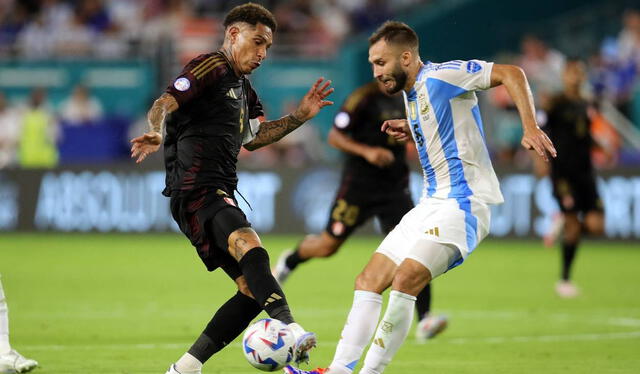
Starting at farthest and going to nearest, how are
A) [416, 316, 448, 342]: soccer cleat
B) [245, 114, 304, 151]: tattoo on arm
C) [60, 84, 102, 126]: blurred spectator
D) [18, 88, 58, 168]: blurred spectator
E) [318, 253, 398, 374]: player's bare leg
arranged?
1. [60, 84, 102, 126]: blurred spectator
2. [18, 88, 58, 168]: blurred spectator
3. [416, 316, 448, 342]: soccer cleat
4. [245, 114, 304, 151]: tattoo on arm
5. [318, 253, 398, 374]: player's bare leg

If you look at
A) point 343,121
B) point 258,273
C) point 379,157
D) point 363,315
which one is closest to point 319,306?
point 343,121

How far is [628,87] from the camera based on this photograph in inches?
842

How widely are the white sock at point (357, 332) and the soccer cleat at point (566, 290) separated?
21.5ft

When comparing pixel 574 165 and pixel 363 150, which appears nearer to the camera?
pixel 363 150

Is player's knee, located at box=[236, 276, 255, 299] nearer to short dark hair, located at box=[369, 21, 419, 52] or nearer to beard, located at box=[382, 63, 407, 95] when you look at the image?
beard, located at box=[382, 63, 407, 95]

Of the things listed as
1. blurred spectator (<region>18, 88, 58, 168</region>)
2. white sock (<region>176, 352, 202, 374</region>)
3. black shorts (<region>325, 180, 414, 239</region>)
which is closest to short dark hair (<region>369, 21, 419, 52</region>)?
white sock (<region>176, 352, 202, 374</region>)

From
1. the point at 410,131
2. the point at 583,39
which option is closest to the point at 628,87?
the point at 583,39

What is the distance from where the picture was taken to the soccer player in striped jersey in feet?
22.1

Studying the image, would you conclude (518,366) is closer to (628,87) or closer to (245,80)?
(245,80)

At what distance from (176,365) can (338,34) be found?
19.2 metres

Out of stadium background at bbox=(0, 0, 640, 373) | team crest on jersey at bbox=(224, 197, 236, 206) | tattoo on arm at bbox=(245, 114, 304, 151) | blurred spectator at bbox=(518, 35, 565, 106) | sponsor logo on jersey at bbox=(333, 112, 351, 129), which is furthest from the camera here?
blurred spectator at bbox=(518, 35, 565, 106)

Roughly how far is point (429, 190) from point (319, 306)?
5019 mm

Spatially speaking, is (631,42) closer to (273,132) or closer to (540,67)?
(540,67)

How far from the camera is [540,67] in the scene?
21.7 metres
